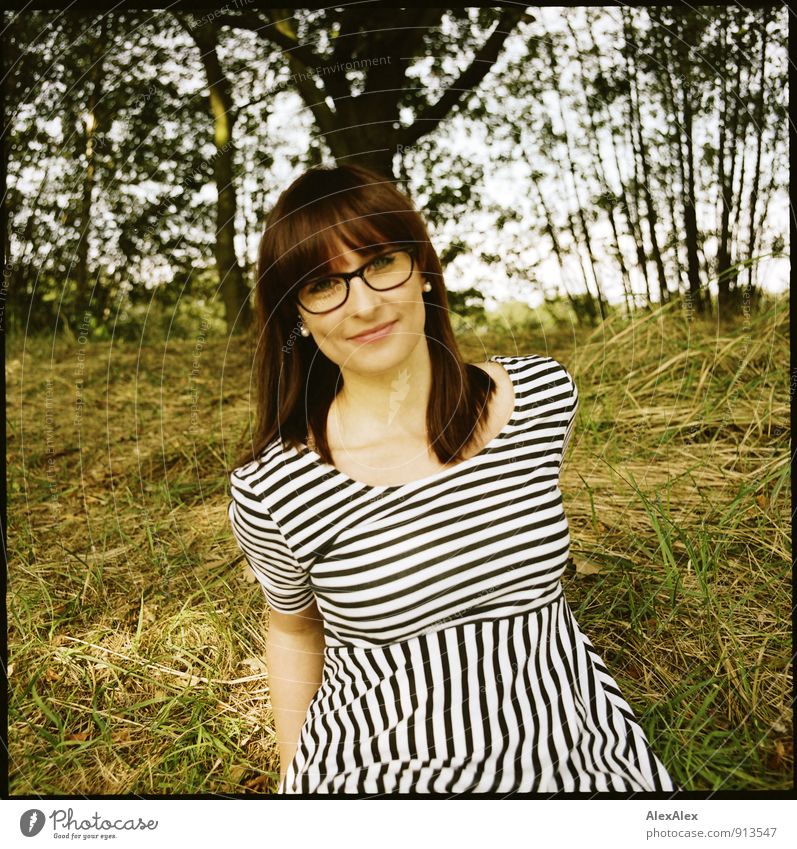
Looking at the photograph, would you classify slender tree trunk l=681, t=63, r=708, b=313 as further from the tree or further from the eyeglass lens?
the eyeglass lens

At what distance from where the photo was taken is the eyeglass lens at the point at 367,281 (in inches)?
40.4

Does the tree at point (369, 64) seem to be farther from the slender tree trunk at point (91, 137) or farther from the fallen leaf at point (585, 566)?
the fallen leaf at point (585, 566)

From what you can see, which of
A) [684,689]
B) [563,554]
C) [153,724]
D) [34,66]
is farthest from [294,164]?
[684,689]

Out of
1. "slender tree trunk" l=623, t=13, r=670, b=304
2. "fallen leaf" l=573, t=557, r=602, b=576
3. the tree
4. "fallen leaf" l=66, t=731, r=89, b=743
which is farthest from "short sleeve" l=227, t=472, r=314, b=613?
"slender tree trunk" l=623, t=13, r=670, b=304

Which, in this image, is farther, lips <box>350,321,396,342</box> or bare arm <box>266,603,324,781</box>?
bare arm <box>266,603,324,781</box>

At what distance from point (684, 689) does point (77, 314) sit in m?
2.57

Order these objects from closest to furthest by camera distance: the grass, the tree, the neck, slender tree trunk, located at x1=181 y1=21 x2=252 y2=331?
the neck, the grass, the tree, slender tree trunk, located at x1=181 y1=21 x2=252 y2=331

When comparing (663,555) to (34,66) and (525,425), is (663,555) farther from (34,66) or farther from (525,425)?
(34,66)

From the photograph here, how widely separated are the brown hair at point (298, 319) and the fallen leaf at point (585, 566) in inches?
23.5

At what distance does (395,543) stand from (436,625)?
14 cm

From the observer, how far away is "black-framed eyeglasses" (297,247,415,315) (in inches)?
40.3

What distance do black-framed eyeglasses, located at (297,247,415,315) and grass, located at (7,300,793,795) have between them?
75 centimetres

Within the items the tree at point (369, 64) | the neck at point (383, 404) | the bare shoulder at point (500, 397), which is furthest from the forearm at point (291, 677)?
the tree at point (369, 64)

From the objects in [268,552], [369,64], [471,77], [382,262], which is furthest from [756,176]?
[268,552]
